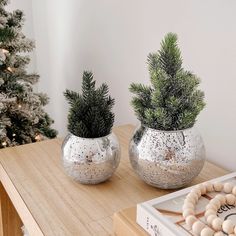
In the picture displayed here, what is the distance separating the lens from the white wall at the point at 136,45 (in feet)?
2.57

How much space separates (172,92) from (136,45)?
0.50 metres

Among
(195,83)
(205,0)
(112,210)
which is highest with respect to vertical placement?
(205,0)

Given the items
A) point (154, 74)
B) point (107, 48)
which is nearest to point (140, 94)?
point (154, 74)

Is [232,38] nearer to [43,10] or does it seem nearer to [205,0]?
[205,0]

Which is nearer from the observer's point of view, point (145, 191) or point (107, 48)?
point (145, 191)

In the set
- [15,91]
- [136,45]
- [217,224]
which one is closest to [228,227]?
[217,224]

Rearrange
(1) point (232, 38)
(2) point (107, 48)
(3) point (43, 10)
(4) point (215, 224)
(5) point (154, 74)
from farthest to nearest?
(3) point (43, 10) → (2) point (107, 48) → (1) point (232, 38) → (5) point (154, 74) → (4) point (215, 224)

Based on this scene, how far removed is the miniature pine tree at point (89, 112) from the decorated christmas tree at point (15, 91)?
2.33ft

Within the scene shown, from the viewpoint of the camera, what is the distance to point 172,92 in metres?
0.63

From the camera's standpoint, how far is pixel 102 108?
0.71 meters

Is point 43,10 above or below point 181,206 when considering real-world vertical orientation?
above

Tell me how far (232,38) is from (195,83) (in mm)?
188

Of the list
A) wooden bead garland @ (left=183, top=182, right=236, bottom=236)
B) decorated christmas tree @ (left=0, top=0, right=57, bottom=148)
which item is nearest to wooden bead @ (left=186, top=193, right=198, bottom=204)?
wooden bead garland @ (left=183, top=182, right=236, bottom=236)

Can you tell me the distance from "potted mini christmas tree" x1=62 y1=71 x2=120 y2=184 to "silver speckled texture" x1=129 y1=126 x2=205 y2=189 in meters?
0.07
